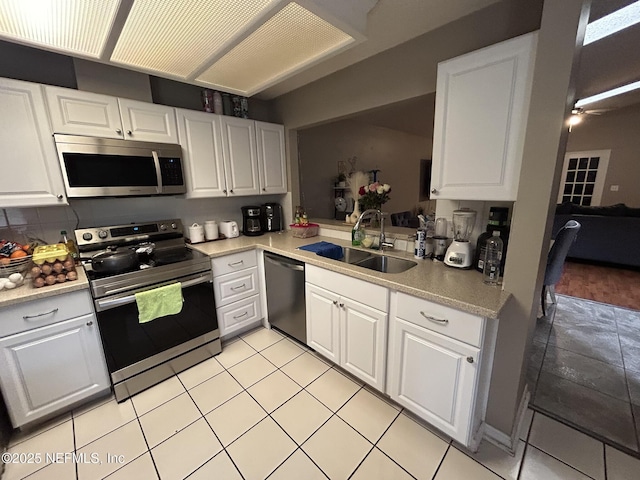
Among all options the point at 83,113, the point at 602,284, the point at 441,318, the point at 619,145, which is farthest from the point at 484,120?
the point at 619,145

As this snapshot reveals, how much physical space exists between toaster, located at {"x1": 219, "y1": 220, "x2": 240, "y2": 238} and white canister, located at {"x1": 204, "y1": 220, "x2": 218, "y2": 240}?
2.9 inches

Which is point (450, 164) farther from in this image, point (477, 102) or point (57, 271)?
point (57, 271)

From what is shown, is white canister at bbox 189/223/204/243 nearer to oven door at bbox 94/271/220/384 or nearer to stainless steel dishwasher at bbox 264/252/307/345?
oven door at bbox 94/271/220/384

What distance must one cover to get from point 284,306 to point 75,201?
1792 mm

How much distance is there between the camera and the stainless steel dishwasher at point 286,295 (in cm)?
209

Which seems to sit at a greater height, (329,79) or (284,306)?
(329,79)

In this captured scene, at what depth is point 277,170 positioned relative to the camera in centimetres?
282

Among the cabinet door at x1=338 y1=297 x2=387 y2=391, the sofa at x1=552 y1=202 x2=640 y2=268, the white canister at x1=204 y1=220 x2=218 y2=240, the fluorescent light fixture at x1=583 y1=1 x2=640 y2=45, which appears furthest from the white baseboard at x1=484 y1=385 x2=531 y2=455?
the sofa at x1=552 y1=202 x2=640 y2=268

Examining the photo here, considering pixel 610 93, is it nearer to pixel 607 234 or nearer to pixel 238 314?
pixel 607 234

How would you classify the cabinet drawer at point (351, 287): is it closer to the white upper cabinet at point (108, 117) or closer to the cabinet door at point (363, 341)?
the cabinet door at point (363, 341)

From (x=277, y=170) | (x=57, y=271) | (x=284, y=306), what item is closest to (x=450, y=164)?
(x=284, y=306)

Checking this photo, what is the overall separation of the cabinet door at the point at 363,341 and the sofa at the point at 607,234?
14.1ft

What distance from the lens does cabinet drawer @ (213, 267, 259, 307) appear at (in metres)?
2.17

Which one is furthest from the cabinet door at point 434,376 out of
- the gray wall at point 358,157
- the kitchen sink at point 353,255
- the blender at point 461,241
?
the gray wall at point 358,157
